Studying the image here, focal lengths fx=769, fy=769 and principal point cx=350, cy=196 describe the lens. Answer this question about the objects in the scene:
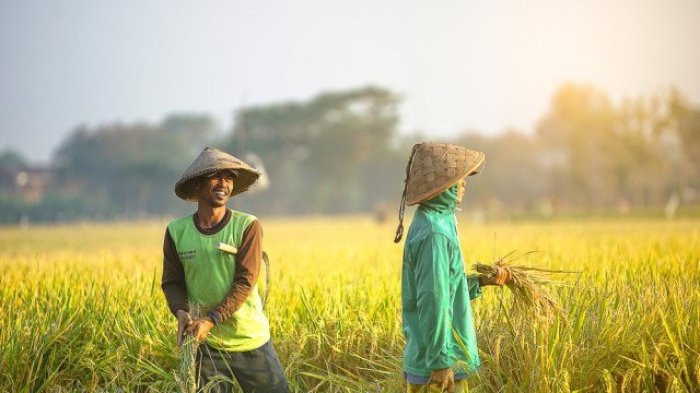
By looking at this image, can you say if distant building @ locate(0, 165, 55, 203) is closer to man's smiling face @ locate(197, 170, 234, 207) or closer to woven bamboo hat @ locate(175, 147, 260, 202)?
woven bamboo hat @ locate(175, 147, 260, 202)

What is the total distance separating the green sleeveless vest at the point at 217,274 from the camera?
3.23 m

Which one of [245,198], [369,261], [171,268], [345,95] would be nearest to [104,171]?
[245,198]

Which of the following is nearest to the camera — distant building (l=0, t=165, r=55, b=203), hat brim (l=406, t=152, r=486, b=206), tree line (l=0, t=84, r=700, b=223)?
hat brim (l=406, t=152, r=486, b=206)

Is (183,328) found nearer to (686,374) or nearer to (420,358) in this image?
(420,358)

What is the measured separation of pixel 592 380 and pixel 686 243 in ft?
19.0

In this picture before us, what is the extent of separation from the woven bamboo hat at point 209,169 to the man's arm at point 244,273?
0.28 metres

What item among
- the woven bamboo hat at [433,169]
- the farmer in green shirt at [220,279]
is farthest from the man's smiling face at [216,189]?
the woven bamboo hat at [433,169]

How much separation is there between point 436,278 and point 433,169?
1.42ft

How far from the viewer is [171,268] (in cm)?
330

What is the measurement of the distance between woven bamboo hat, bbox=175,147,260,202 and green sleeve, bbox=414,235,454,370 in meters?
1.03

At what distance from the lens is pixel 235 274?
3.24 m

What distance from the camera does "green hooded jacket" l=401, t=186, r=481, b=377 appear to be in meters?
2.67

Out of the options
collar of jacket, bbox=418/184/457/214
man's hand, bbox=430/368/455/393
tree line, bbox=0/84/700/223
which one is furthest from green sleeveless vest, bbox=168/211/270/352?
tree line, bbox=0/84/700/223

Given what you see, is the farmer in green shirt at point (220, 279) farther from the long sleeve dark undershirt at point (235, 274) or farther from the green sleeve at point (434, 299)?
the green sleeve at point (434, 299)
